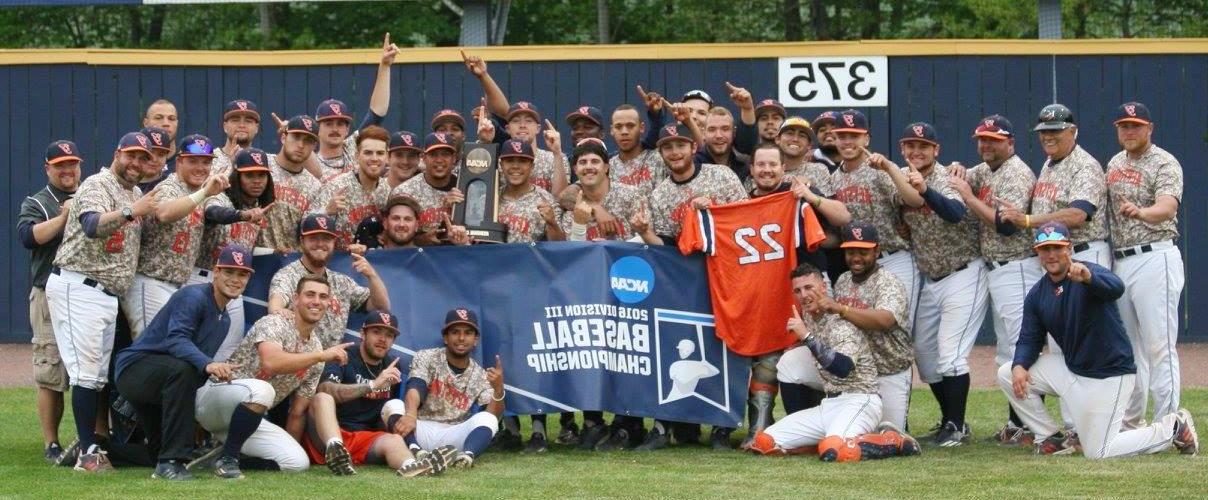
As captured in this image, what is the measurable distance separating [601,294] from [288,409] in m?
2.06

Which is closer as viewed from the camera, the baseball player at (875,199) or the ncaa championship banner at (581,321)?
the ncaa championship banner at (581,321)

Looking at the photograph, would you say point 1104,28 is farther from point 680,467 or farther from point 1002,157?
point 680,467

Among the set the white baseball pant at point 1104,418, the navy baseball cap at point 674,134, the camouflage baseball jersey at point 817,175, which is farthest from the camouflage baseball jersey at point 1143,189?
the navy baseball cap at point 674,134

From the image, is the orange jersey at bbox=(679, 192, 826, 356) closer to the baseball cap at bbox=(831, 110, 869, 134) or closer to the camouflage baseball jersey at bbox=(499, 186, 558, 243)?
the baseball cap at bbox=(831, 110, 869, 134)

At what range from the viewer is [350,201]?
10633mm

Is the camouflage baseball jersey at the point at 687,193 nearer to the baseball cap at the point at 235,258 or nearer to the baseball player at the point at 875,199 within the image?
the baseball player at the point at 875,199

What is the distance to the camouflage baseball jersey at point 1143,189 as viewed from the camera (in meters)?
10.3

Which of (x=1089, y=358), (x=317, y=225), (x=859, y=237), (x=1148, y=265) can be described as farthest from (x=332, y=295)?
(x=1148, y=265)

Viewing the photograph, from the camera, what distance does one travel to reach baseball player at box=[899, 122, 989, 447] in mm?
10641

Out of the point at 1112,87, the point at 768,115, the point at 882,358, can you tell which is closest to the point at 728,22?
the point at 1112,87

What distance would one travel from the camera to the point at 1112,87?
1686 cm

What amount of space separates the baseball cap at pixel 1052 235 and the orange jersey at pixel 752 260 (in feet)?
4.54

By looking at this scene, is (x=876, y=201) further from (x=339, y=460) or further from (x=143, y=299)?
Result: (x=143, y=299)

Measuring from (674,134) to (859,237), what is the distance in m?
1.30
